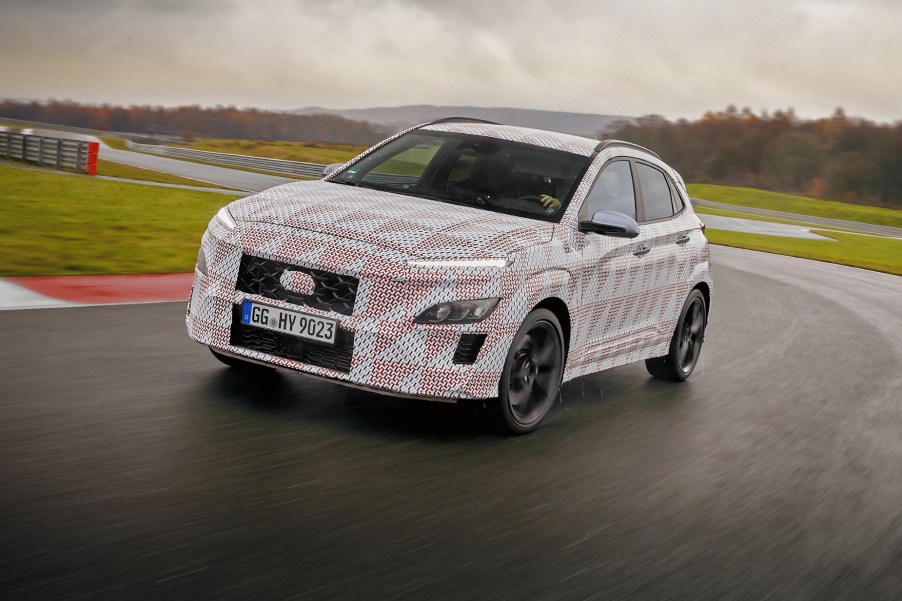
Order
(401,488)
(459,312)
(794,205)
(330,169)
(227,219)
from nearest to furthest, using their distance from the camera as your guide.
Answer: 1. (401,488)
2. (459,312)
3. (227,219)
4. (330,169)
5. (794,205)

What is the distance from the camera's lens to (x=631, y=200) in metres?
7.99

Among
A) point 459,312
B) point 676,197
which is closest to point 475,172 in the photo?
point 459,312

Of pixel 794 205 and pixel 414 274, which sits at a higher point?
pixel 414 274

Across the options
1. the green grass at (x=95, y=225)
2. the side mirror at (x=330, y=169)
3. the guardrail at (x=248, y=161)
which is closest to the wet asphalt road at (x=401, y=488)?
the side mirror at (x=330, y=169)

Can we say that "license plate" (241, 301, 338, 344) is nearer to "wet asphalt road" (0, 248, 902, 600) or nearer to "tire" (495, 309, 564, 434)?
"wet asphalt road" (0, 248, 902, 600)

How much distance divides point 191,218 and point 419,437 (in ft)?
54.2

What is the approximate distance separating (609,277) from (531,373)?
103 cm

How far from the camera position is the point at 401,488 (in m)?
5.36

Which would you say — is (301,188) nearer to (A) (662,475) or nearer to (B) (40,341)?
(B) (40,341)

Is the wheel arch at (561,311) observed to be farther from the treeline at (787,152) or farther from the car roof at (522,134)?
the treeline at (787,152)

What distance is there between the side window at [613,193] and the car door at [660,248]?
0.48 ft

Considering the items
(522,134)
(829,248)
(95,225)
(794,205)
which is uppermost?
(522,134)

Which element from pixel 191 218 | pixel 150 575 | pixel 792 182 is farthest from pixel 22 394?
pixel 792 182

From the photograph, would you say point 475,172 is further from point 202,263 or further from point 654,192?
point 202,263
